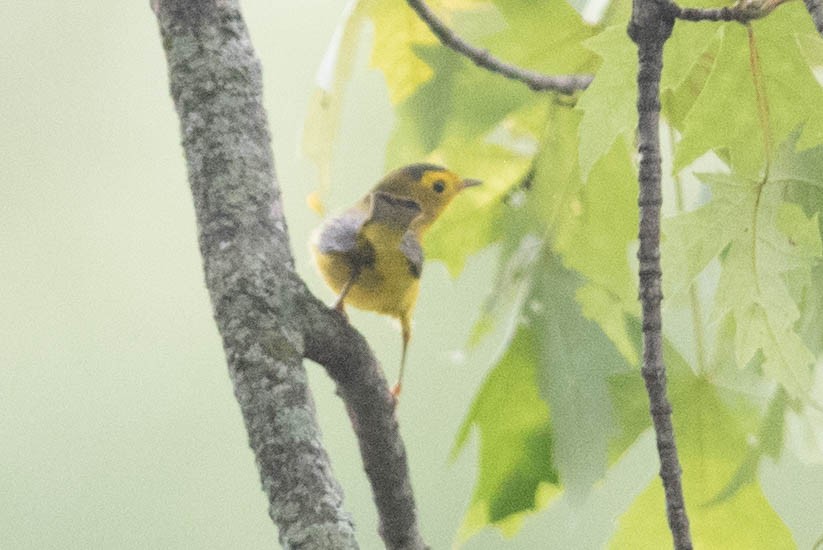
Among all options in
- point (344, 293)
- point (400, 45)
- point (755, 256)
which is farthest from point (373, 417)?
point (400, 45)

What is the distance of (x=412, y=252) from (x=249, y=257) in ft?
0.58

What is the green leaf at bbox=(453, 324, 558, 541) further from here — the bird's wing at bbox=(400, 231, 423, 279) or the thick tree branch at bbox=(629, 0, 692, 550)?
the thick tree branch at bbox=(629, 0, 692, 550)

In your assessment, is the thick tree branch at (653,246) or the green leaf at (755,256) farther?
the green leaf at (755,256)

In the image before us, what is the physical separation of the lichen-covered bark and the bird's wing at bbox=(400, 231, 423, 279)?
0.13m

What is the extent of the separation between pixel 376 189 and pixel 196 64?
0.26 meters

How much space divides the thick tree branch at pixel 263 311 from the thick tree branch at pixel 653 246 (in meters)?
0.12

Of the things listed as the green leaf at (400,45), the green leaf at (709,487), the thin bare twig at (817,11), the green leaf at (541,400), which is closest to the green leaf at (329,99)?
the green leaf at (400,45)

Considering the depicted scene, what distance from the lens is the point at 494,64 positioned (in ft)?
2.12

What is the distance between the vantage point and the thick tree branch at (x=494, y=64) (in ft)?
2.08

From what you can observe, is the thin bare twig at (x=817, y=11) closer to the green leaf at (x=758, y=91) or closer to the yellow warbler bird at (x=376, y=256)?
the green leaf at (x=758, y=91)

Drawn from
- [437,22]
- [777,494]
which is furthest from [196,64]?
[777,494]

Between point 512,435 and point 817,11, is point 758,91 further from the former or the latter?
point 512,435

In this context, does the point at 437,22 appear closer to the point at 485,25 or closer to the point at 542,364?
the point at 485,25

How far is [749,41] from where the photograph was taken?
520 mm
